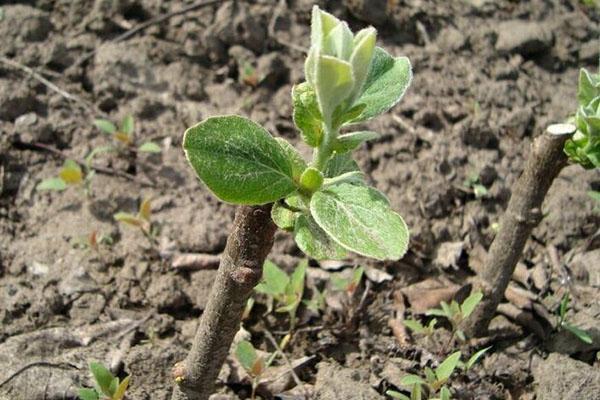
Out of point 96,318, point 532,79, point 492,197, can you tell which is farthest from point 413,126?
point 96,318

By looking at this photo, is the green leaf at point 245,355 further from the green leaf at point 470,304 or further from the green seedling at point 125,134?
the green seedling at point 125,134

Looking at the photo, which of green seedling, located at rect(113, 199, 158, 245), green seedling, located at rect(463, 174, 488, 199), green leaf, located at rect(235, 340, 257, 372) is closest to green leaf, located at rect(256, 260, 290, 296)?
green leaf, located at rect(235, 340, 257, 372)

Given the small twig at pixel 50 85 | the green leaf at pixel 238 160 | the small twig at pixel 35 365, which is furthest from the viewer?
the small twig at pixel 50 85

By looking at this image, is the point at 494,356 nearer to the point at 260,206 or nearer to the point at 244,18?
the point at 260,206

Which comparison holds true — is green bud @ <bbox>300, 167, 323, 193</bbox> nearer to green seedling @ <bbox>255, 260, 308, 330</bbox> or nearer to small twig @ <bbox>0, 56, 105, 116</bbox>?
green seedling @ <bbox>255, 260, 308, 330</bbox>

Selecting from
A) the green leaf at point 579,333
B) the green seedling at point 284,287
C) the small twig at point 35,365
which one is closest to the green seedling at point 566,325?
the green leaf at point 579,333
